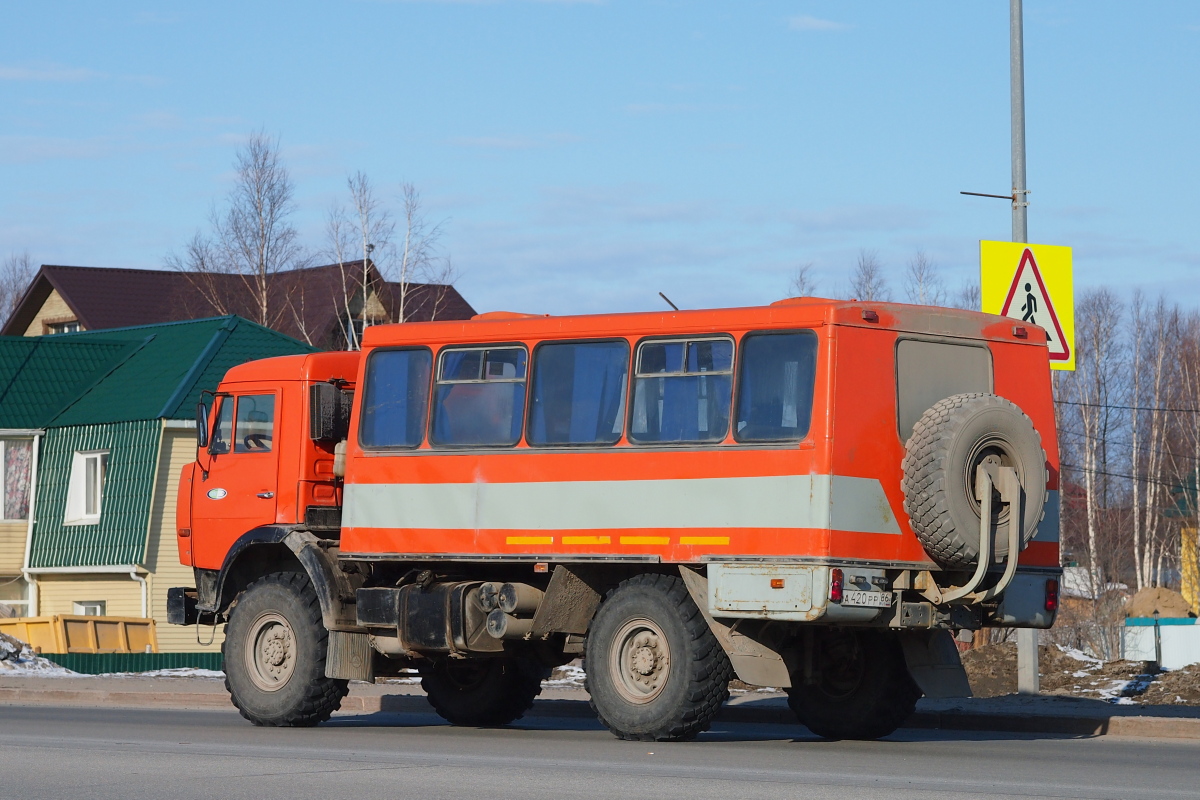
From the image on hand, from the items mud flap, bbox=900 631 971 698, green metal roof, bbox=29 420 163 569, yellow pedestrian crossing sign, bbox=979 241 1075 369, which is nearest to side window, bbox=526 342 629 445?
Result: mud flap, bbox=900 631 971 698

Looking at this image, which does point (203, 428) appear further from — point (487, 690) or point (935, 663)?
point (935, 663)

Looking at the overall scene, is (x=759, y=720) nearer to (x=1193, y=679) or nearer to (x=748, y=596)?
(x=748, y=596)

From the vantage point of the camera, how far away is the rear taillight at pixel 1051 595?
13743mm

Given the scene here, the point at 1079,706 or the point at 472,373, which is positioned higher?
the point at 472,373

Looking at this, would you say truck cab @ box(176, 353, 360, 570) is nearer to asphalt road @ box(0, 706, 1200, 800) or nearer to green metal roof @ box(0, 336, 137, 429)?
asphalt road @ box(0, 706, 1200, 800)

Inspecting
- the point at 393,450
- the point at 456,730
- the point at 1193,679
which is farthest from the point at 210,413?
the point at 1193,679

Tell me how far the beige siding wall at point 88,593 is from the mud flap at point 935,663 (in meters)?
23.6

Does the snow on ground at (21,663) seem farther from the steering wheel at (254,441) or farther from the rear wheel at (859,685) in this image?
the rear wheel at (859,685)

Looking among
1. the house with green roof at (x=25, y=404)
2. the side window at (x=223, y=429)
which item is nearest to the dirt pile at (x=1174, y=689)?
the side window at (x=223, y=429)

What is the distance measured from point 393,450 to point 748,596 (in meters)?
3.68

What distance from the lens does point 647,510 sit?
13.3 metres

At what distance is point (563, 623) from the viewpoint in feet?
45.9

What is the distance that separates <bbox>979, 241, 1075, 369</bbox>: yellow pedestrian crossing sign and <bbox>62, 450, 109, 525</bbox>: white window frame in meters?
23.6

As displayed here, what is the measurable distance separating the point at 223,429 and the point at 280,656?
7.59 feet
